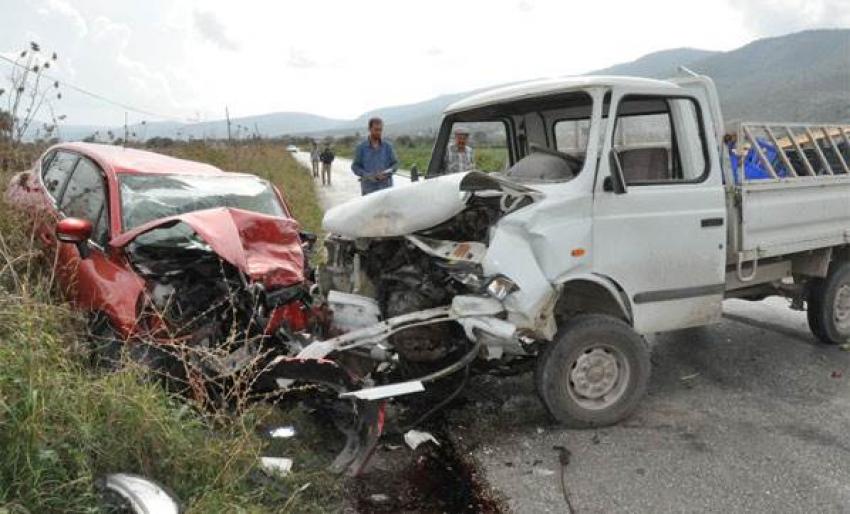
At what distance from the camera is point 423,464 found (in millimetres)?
3844

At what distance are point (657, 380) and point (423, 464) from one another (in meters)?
2.25

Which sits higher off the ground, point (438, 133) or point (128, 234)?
point (438, 133)

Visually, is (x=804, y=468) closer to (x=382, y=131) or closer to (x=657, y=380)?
(x=657, y=380)

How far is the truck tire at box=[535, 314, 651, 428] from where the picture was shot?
4.12 metres

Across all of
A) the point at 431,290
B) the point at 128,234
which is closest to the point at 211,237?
the point at 128,234

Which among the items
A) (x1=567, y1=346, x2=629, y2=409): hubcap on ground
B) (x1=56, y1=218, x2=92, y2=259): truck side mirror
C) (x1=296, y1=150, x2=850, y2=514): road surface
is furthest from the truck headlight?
(x1=56, y1=218, x2=92, y2=259): truck side mirror

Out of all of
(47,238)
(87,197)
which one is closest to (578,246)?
(87,197)

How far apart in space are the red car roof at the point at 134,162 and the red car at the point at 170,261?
0.09 ft

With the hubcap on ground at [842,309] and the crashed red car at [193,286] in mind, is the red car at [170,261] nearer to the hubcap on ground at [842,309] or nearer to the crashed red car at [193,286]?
the crashed red car at [193,286]

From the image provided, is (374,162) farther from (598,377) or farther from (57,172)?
(598,377)

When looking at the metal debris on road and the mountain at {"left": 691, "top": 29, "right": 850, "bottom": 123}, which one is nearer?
the metal debris on road

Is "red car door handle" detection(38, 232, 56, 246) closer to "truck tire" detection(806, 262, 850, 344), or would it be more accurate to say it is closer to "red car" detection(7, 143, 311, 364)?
"red car" detection(7, 143, 311, 364)

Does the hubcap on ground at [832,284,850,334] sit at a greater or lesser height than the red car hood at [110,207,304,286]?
lesser

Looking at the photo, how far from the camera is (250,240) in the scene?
444 cm
